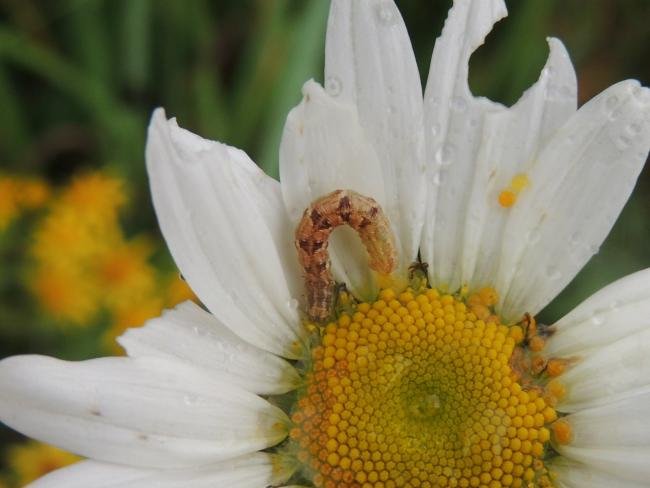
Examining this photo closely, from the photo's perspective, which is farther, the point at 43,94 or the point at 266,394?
the point at 43,94

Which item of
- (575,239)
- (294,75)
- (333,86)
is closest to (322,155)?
(333,86)

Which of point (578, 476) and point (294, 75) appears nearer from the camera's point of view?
point (578, 476)

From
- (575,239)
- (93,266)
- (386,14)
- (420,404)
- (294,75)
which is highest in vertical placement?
(294,75)

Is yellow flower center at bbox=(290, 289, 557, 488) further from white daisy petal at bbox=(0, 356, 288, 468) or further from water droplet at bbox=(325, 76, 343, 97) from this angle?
water droplet at bbox=(325, 76, 343, 97)

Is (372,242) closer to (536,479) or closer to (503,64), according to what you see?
(536,479)

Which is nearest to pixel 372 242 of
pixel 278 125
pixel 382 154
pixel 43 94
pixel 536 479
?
pixel 382 154

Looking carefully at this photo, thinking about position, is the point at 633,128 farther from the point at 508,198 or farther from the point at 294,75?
the point at 294,75

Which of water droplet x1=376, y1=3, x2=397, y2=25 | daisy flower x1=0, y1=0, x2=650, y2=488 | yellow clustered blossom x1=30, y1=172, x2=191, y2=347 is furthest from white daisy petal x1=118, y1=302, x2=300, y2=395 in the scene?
yellow clustered blossom x1=30, y1=172, x2=191, y2=347
